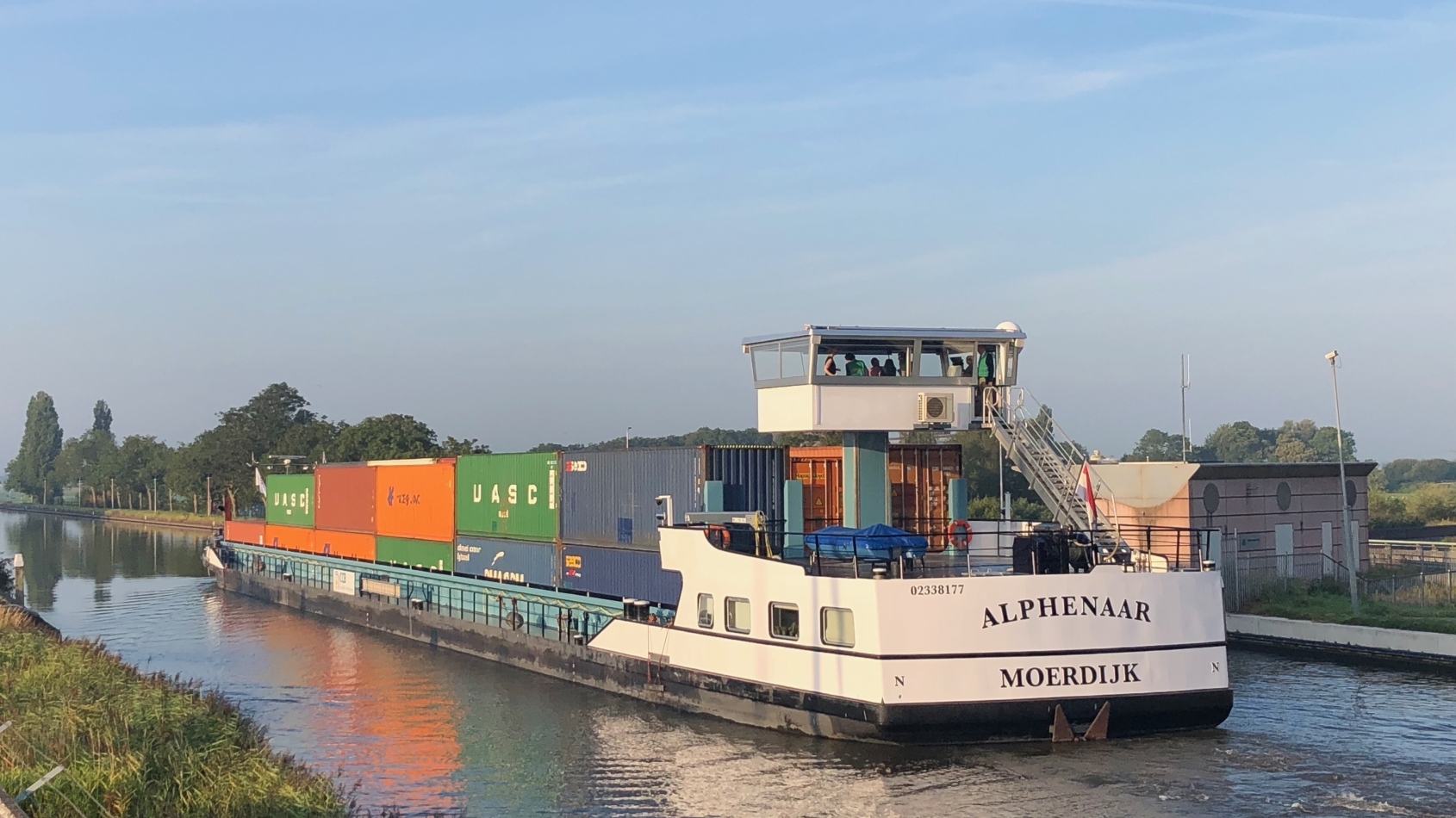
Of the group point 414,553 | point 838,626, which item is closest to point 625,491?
point 838,626

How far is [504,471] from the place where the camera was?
33125mm

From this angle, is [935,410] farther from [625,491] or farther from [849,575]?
[625,491]

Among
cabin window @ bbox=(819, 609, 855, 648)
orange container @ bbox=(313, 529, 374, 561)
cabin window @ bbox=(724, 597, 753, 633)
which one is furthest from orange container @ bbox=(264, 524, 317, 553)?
cabin window @ bbox=(819, 609, 855, 648)

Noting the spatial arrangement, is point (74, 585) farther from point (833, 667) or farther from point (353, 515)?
point (833, 667)

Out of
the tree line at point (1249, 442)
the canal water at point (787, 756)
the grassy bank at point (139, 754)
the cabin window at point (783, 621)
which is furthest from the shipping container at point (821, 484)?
the tree line at point (1249, 442)

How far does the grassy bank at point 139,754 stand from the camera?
13.3m

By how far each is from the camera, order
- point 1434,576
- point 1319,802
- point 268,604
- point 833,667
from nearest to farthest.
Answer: point 1319,802, point 833,667, point 1434,576, point 268,604

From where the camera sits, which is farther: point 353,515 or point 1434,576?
point 353,515

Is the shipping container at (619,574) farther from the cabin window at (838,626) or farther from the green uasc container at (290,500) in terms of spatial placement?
the green uasc container at (290,500)

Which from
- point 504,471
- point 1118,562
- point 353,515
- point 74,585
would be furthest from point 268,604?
point 1118,562

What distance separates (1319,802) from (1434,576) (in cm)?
2150

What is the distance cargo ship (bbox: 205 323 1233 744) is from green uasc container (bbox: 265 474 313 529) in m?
15.2

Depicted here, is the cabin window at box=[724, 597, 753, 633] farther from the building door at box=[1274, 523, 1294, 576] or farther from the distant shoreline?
the distant shoreline

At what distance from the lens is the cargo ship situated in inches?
751
